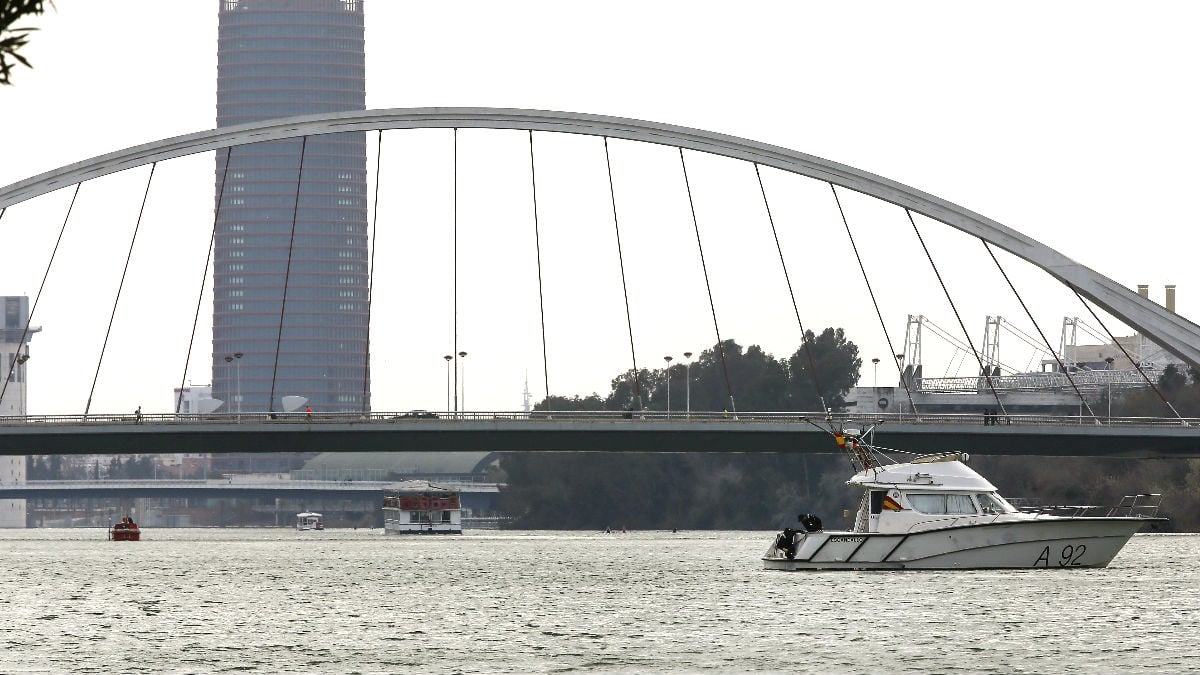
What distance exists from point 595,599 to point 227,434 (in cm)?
4603

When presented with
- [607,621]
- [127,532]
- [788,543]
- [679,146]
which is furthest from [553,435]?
[127,532]

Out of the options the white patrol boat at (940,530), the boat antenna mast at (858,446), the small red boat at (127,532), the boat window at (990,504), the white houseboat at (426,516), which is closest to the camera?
the white patrol boat at (940,530)

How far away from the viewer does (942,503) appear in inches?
2682

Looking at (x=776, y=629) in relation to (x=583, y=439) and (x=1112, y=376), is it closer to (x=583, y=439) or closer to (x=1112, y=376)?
(x=583, y=439)

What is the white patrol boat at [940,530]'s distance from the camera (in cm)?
6775

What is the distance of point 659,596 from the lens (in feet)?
208

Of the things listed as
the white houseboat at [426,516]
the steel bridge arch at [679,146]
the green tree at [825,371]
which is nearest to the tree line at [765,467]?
the green tree at [825,371]

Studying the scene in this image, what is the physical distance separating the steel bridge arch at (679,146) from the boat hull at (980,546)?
34105 millimetres

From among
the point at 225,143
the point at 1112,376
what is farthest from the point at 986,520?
the point at 1112,376

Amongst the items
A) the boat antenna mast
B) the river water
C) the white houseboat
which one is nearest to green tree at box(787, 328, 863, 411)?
the white houseboat

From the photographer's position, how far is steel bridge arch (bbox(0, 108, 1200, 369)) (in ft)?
334

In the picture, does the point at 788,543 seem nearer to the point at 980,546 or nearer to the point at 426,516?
the point at 980,546

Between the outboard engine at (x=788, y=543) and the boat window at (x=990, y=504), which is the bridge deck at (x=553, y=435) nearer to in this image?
the outboard engine at (x=788, y=543)

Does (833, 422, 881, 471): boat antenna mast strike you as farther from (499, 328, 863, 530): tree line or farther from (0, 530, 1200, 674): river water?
(499, 328, 863, 530): tree line
